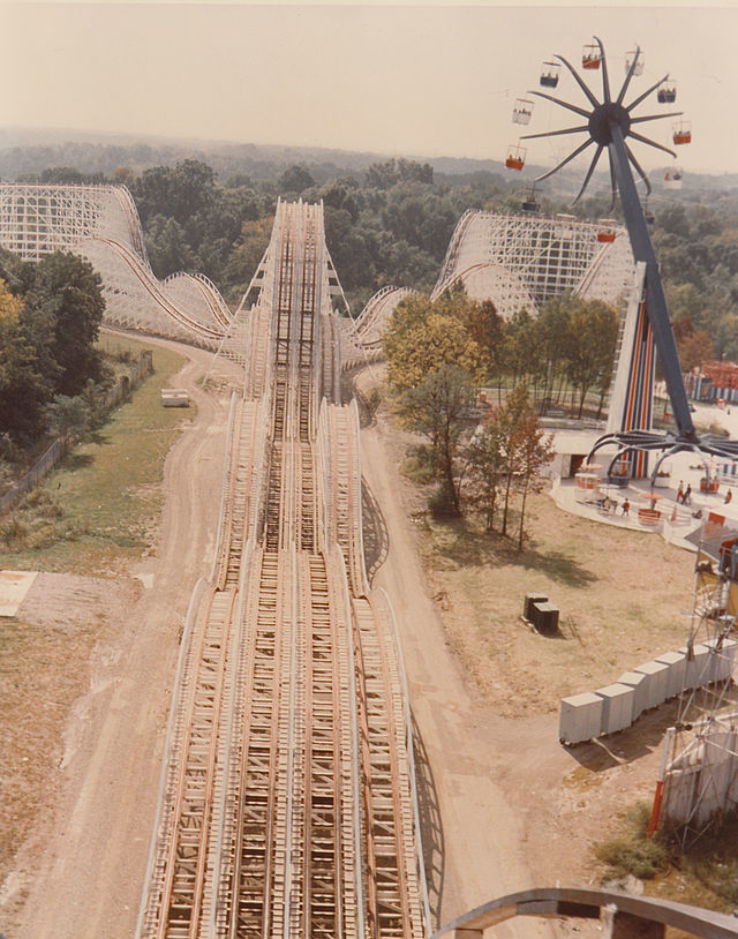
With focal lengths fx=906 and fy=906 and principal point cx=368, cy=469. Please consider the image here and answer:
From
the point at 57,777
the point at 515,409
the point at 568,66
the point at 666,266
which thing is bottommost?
the point at 57,777

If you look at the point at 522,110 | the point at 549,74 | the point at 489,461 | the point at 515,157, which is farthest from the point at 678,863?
the point at 549,74

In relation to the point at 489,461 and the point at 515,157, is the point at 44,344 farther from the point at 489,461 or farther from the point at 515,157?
the point at 515,157

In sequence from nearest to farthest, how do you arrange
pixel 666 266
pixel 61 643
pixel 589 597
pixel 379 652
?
pixel 379 652
pixel 61 643
pixel 589 597
pixel 666 266

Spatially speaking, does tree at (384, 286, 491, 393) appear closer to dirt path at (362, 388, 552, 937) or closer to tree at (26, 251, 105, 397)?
dirt path at (362, 388, 552, 937)

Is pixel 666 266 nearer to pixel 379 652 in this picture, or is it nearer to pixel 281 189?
pixel 281 189

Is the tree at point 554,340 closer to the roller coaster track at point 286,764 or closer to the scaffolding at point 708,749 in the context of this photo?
the roller coaster track at point 286,764

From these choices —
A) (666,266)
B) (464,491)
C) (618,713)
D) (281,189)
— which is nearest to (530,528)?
(464,491)
